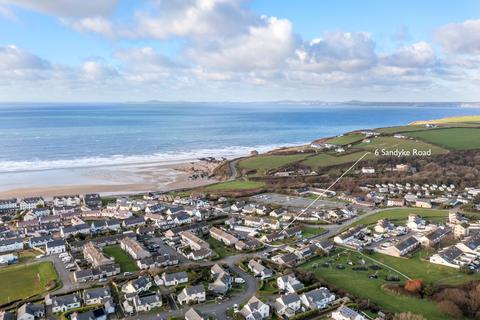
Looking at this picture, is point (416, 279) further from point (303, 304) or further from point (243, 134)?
point (243, 134)

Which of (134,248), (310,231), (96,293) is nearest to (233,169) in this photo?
(310,231)

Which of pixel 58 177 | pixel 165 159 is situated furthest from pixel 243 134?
pixel 58 177

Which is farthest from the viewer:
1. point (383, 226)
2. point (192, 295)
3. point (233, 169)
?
point (233, 169)

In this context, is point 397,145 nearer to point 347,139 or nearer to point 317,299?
point 347,139

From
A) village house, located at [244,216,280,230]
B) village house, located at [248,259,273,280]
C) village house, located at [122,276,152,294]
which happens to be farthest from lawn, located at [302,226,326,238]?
village house, located at [122,276,152,294]

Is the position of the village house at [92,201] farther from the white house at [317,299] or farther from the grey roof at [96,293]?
the white house at [317,299]

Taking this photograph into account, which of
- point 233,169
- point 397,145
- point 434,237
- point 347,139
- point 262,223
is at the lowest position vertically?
point 262,223

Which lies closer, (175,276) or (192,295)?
(192,295)
